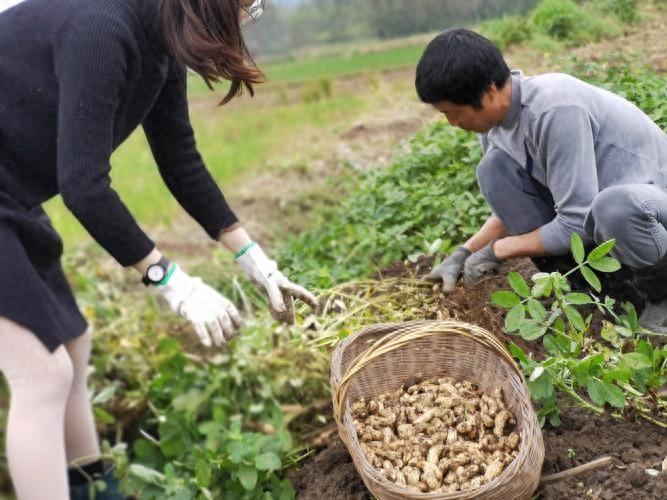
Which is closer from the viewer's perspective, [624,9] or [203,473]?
[203,473]

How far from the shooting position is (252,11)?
6.21 feet

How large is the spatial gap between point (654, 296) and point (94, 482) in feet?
5.88

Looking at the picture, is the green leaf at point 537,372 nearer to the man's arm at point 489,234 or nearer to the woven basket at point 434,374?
the woven basket at point 434,374

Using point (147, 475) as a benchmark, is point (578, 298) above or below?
above

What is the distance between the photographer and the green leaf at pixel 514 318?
184 centimetres

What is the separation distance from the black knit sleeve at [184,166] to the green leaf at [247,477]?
0.66 meters

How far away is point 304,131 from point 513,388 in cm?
533

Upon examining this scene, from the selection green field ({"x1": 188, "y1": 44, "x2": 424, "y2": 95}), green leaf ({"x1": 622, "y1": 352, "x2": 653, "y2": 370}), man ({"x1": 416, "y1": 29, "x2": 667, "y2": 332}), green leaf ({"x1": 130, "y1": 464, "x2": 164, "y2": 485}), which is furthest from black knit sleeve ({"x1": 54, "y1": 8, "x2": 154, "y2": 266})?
green field ({"x1": 188, "y1": 44, "x2": 424, "y2": 95})

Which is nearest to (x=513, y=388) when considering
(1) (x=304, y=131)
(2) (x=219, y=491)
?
(2) (x=219, y=491)

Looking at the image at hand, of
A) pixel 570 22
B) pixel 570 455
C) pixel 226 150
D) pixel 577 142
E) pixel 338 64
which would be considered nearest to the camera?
pixel 570 455

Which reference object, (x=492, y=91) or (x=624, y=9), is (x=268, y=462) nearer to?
(x=492, y=91)

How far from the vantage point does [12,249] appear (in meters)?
1.78

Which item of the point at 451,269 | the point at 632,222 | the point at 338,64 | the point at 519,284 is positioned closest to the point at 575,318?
the point at 519,284

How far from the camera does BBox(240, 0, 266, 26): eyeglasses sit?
1847 mm
